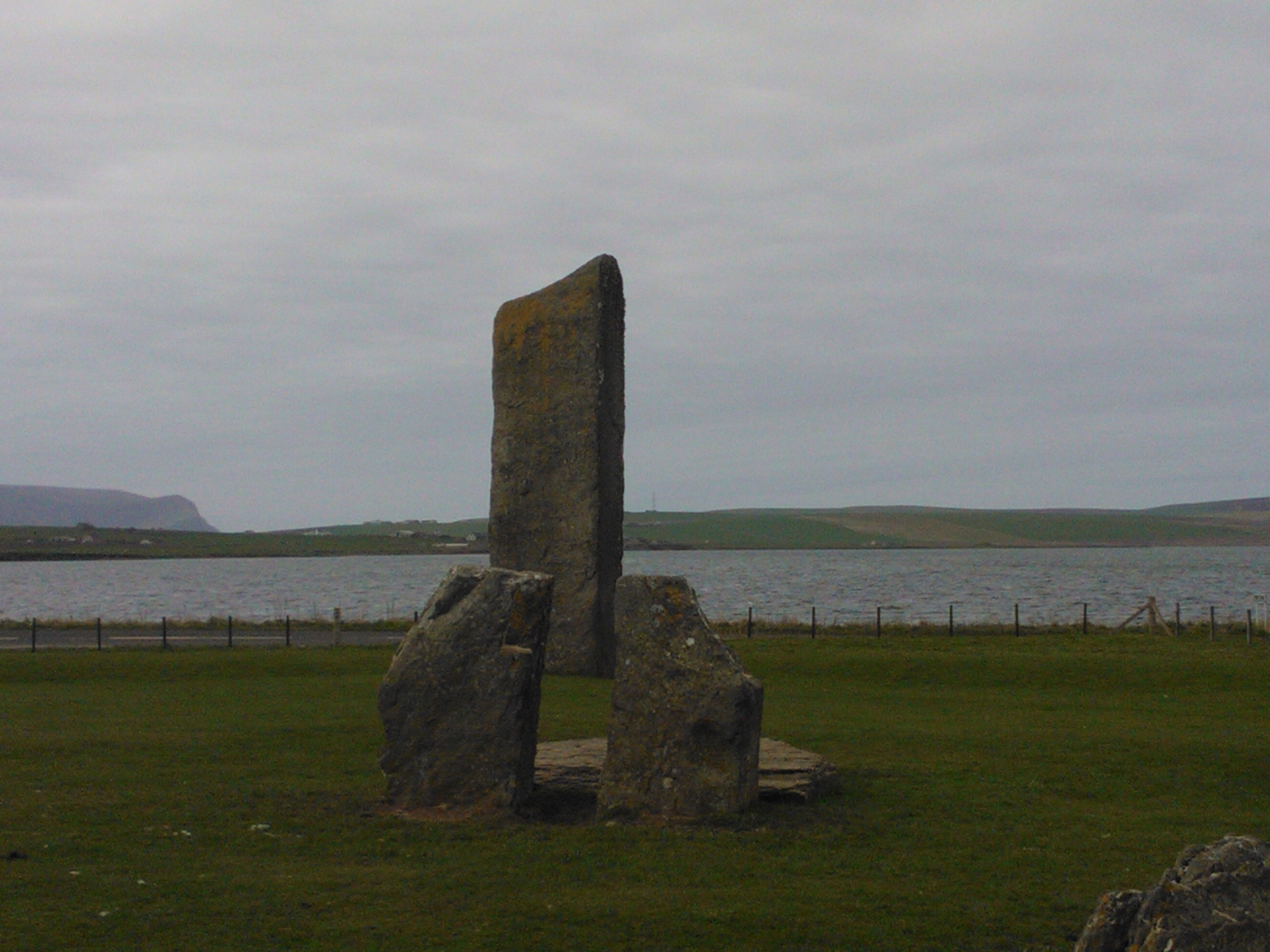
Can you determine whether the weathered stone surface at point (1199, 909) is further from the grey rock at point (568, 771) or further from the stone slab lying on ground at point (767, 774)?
the grey rock at point (568, 771)

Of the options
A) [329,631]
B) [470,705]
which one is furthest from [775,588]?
[470,705]

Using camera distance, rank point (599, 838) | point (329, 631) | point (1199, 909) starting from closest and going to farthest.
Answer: point (1199, 909) → point (599, 838) → point (329, 631)

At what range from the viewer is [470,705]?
36.4 feet

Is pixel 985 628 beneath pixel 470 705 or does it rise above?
beneath

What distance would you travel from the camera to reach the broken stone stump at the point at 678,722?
1079 cm

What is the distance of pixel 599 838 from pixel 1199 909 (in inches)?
231

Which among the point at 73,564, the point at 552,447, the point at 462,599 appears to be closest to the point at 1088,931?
the point at 462,599

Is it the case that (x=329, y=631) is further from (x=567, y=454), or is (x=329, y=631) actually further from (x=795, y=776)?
(x=795, y=776)

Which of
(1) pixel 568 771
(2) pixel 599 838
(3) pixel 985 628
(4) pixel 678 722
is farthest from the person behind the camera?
(3) pixel 985 628

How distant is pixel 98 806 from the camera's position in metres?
11.2

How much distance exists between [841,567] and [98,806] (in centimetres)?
10238

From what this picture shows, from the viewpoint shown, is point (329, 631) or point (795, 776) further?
point (329, 631)

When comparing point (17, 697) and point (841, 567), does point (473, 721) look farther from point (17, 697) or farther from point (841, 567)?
point (841, 567)

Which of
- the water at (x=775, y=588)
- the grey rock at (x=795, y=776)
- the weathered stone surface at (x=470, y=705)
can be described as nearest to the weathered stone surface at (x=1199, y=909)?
the grey rock at (x=795, y=776)
